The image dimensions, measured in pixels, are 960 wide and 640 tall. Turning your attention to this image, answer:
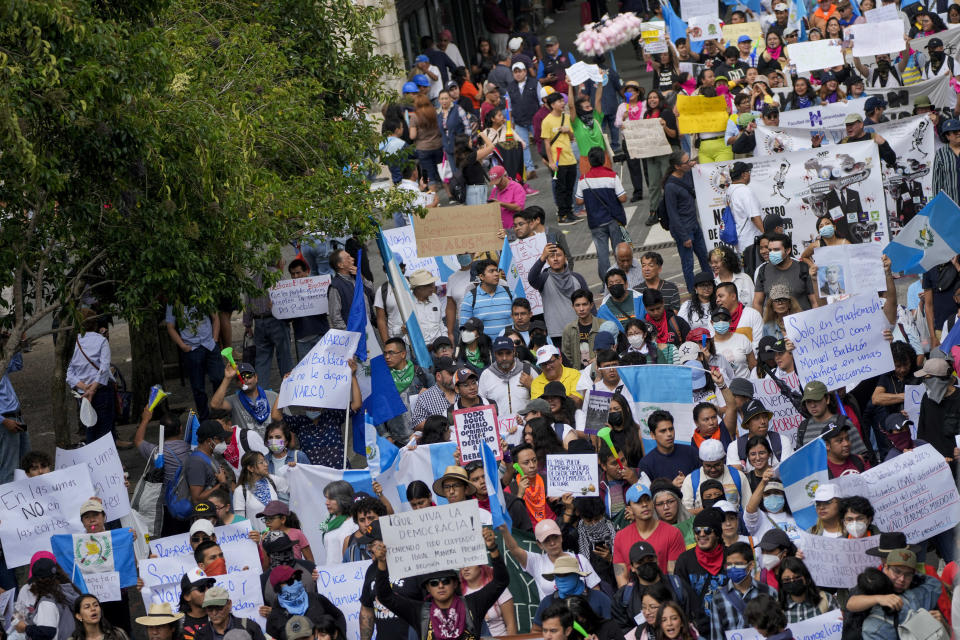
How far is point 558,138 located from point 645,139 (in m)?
1.44

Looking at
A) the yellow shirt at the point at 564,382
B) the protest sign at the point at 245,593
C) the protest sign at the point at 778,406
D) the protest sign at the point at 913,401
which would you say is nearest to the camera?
the protest sign at the point at 245,593

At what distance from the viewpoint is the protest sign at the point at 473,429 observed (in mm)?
12188

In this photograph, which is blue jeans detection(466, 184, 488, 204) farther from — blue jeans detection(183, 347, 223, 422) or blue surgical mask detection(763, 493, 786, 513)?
blue surgical mask detection(763, 493, 786, 513)

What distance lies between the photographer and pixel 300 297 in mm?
16688

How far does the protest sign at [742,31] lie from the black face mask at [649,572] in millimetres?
17998

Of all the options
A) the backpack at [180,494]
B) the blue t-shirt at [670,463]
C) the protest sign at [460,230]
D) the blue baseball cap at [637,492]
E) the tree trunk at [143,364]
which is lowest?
the tree trunk at [143,364]

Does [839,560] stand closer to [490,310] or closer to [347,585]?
[347,585]

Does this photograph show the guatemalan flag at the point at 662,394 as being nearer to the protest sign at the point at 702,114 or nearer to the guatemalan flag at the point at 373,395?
the guatemalan flag at the point at 373,395

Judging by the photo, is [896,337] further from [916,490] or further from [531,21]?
[531,21]

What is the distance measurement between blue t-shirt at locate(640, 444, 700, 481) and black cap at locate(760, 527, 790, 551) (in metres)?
1.42

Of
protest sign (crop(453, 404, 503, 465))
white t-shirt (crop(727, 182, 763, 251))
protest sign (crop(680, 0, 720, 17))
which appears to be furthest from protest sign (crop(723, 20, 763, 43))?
protest sign (crop(453, 404, 503, 465))

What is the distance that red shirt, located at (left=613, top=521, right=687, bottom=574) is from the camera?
10211 mm

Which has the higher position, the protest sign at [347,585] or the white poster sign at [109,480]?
the white poster sign at [109,480]

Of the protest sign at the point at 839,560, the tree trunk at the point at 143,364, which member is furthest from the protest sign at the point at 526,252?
the protest sign at the point at 839,560
